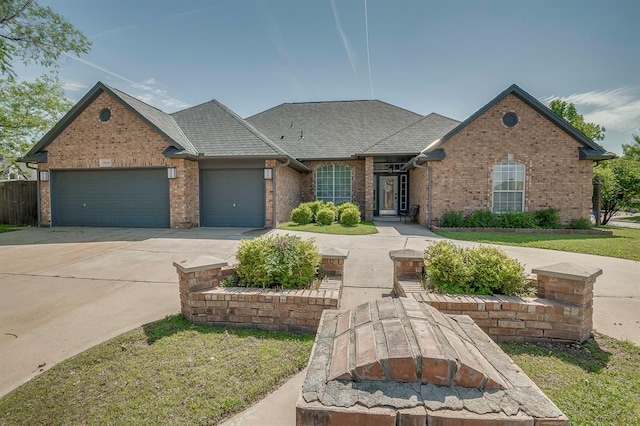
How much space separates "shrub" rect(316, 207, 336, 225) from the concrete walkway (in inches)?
150

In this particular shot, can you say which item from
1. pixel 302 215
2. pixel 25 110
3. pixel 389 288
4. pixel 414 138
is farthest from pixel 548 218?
pixel 25 110

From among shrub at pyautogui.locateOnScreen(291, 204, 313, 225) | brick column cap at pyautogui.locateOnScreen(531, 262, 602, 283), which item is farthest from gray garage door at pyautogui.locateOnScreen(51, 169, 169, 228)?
brick column cap at pyautogui.locateOnScreen(531, 262, 602, 283)

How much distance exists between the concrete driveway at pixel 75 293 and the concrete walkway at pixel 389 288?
7.35ft

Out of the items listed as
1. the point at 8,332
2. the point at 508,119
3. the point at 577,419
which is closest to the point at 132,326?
the point at 8,332

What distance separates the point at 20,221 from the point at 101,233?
Result: 7.02 m

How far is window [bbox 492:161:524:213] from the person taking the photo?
41.9 feet

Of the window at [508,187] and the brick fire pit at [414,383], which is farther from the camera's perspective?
the window at [508,187]

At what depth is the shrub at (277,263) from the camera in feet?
12.5

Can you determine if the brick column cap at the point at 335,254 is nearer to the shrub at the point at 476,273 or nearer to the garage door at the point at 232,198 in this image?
the shrub at the point at 476,273

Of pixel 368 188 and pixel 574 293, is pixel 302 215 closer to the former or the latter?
pixel 368 188

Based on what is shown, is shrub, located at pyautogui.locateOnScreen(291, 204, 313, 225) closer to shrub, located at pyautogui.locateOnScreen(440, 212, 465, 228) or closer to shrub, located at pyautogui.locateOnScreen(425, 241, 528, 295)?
shrub, located at pyautogui.locateOnScreen(440, 212, 465, 228)

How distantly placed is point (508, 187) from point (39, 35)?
15900 mm

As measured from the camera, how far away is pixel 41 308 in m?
4.09

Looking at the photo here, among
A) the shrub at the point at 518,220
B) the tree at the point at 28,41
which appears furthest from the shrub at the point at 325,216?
the tree at the point at 28,41
